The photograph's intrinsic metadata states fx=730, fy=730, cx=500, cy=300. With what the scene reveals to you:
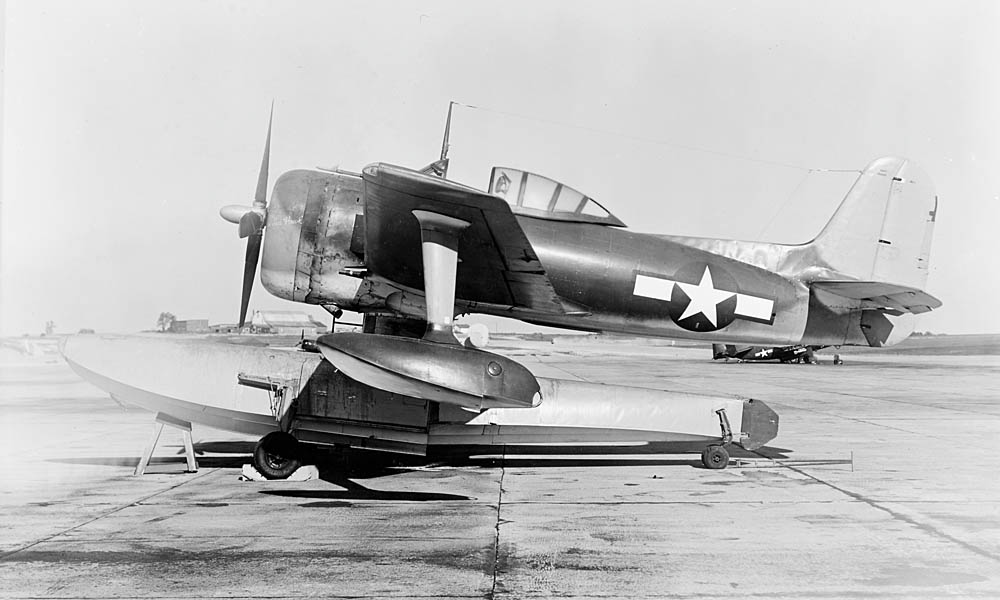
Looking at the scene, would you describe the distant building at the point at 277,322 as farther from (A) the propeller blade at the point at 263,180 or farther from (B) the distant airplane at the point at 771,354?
(A) the propeller blade at the point at 263,180

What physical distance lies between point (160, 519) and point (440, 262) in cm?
320

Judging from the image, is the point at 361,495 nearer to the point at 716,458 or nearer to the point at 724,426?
the point at 716,458

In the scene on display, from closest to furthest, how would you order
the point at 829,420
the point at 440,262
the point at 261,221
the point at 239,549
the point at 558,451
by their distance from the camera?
the point at 239,549 < the point at 440,262 < the point at 261,221 < the point at 558,451 < the point at 829,420

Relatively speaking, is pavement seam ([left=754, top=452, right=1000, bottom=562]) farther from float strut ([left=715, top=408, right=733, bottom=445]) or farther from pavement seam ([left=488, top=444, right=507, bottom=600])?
pavement seam ([left=488, top=444, right=507, bottom=600])

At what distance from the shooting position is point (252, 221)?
823 cm

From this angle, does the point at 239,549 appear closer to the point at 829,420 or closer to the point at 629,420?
the point at 629,420

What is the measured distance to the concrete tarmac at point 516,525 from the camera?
4199 mm

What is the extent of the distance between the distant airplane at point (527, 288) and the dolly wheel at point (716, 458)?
0.05 feet

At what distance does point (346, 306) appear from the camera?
8430 millimetres

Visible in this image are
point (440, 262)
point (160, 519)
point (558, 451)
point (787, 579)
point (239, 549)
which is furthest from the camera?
point (558, 451)

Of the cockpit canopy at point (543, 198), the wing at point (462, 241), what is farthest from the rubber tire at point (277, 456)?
the cockpit canopy at point (543, 198)

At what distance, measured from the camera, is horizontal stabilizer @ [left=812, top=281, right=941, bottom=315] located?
8.48 metres

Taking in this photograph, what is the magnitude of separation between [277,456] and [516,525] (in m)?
3.09

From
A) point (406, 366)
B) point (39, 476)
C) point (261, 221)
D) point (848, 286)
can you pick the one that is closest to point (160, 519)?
point (406, 366)
